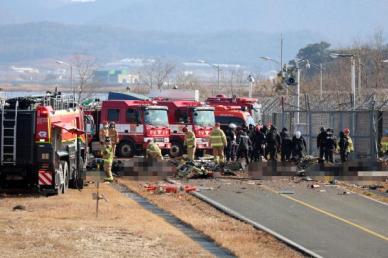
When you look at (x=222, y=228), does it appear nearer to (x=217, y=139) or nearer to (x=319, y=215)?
(x=319, y=215)

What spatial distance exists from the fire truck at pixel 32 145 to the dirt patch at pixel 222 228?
289 cm

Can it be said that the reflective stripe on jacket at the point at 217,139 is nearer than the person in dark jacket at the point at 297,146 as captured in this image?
No

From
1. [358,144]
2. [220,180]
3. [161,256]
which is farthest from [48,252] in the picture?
[358,144]

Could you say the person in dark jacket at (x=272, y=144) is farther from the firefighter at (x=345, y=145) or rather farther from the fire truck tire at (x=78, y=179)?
the fire truck tire at (x=78, y=179)

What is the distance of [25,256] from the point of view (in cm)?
1823

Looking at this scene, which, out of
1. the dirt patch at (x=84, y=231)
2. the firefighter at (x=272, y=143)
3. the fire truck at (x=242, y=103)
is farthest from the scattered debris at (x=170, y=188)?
the fire truck at (x=242, y=103)

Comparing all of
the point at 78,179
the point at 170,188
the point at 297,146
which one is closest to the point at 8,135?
the point at 78,179

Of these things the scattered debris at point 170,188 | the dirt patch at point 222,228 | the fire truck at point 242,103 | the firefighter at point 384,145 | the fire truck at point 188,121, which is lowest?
the dirt patch at point 222,228

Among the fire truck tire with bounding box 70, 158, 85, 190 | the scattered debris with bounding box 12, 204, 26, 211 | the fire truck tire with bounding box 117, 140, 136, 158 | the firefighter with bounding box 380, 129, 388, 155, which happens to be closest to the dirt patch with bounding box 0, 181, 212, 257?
the scattered debris with bounding box 12, 204, 26, 211

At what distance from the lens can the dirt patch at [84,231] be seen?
1930 centimetres

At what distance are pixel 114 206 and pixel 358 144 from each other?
57.6ft

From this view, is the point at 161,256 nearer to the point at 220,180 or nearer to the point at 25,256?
the point at 25,256

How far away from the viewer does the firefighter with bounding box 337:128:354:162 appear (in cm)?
3975

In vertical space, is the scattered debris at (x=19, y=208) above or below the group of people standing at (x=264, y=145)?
below
